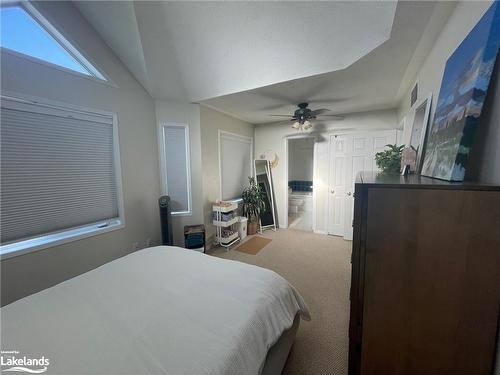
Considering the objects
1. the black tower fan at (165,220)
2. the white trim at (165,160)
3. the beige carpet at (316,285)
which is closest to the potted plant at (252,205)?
the beige carpet at (316,285)

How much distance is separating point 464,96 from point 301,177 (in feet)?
18.7

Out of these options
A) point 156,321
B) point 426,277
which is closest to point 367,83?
point 426,277

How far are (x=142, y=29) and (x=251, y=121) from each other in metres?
2.74

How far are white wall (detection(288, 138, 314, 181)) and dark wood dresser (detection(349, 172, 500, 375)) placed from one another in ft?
18.8

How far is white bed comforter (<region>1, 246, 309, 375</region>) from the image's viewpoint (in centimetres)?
80

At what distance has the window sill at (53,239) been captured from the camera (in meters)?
1.72

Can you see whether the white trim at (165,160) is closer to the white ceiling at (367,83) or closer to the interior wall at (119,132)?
the interior wall at (119,132)

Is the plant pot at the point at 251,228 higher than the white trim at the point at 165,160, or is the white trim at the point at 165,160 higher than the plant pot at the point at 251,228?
the white trim at the point at 165,160

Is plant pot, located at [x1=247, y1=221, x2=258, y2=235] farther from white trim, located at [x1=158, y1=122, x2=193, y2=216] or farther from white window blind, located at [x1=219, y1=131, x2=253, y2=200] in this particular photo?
white trim, located at [x1=158, y1=122, x2=193, y2=216]

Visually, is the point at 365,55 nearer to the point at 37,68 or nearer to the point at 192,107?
the point at 192,107

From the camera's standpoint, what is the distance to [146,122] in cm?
288

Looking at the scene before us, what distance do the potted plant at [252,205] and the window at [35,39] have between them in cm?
310

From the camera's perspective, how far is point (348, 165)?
12.4 feet

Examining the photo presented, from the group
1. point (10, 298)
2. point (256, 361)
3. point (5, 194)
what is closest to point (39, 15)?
point (5, 194)
